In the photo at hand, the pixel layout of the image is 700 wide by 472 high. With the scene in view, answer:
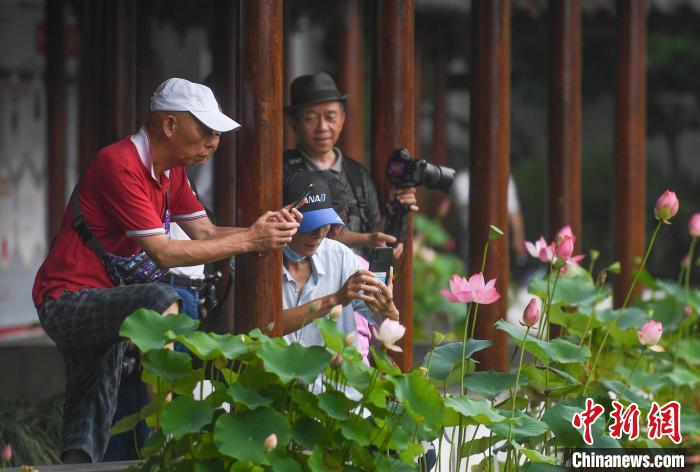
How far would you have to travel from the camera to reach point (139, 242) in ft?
12.6

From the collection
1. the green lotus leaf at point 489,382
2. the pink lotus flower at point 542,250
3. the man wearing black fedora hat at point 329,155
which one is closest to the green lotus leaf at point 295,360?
the green lotus leaf at point 489,382

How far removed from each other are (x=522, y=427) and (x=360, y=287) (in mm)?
602

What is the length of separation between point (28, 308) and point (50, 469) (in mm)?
5834

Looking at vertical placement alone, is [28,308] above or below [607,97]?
below

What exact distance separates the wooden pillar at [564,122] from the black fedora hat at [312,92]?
201cm

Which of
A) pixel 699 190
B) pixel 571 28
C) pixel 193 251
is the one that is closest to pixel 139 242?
pixel 193 251

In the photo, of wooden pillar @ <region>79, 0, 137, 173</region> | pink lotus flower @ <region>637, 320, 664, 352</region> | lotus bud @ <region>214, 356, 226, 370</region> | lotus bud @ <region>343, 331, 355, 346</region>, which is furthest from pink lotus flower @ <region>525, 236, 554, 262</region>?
wooden pillar @ <region>79, 0, 137, 173</region>

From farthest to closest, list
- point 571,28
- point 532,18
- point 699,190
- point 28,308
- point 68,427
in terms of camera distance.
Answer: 1. point 699,190
2. point 532,18
3. point 28,308
4. point 571,28
5. point 68,427

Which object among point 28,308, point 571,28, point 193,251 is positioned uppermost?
point 571,28

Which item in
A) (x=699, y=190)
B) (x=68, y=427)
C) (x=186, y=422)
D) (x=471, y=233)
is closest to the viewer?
(x=186, y=422)

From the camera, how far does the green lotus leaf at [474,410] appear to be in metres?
3.46

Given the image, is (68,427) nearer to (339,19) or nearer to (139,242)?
(139,242)

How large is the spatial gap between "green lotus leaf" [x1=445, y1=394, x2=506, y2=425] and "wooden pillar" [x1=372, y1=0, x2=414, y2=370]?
5.11ft

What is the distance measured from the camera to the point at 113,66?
6.32 m
